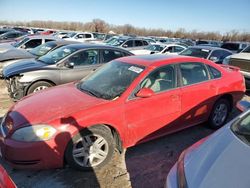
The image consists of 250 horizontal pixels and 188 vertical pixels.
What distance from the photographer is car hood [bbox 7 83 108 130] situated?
3.33 meters

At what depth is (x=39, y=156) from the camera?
3.19 m

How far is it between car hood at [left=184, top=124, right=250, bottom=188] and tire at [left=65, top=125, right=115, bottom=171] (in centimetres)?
138

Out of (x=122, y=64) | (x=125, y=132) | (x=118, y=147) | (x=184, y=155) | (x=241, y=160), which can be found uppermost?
(x=122, y=64)

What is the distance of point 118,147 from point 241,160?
2.05 meters

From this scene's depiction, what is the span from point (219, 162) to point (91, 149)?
1928mm

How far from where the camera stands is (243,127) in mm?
2488

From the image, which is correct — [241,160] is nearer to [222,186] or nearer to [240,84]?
[222,186]

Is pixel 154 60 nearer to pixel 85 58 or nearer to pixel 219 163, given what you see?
pixel 219 163

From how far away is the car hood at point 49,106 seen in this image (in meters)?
3.33

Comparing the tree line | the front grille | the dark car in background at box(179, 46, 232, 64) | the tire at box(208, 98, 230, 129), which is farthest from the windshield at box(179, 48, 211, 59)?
the tree line

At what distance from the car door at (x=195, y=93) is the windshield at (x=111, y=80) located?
34.9 inches

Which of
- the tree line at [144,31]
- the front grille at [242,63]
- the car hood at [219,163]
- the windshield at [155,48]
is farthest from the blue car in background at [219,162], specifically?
the tree line at [144,31]

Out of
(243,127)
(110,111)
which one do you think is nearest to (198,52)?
(110,111)

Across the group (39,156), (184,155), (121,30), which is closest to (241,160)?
(184,155)
